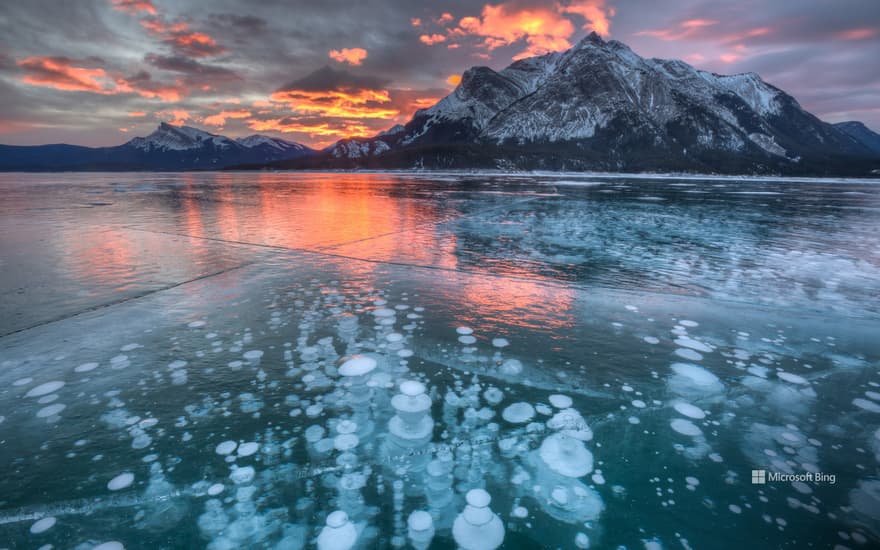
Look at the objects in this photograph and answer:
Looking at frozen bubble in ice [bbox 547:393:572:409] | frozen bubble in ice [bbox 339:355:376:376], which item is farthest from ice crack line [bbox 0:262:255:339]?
frozen bubble in ice [bbox 547:393:572:409]

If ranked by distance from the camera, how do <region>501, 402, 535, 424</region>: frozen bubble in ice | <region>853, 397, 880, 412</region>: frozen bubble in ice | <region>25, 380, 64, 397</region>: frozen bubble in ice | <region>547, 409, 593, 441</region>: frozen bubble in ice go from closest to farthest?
<region>547, 409, 593, 441</region>: frozen bubble in ice → <region>501, 402, 535, 424</region>: frozen bubble in ice → <region>853, 397, 880, 412</region>: frozen bubble in ice → <region>25, 380, 64, 397</region>: frozen bubble in ice

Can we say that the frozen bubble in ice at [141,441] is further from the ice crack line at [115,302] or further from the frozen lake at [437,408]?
the ice crack line at [115,302]

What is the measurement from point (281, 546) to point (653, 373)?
432 centimetres

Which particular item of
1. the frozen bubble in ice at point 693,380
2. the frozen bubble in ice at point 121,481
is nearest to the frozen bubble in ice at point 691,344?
the frozen bubble in ice at point 693,380

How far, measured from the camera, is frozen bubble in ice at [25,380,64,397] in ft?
14.3

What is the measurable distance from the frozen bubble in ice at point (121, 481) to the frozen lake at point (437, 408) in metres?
0.02

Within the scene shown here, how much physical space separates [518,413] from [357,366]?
6.99ft

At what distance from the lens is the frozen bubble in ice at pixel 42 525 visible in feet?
8.94

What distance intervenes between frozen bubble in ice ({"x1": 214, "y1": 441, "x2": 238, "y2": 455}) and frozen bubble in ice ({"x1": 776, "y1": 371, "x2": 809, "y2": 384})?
20.1ft

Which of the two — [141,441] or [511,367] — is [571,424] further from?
[141,441]

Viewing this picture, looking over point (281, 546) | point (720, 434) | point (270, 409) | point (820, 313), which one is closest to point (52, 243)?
point (270, 409)

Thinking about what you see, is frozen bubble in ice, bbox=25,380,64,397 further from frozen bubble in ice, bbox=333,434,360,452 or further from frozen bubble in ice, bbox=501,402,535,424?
frozen bubble in ice, bbox=501,402,535,424

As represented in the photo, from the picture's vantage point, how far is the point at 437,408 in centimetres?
412

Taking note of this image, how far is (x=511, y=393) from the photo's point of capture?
4.37 metres
